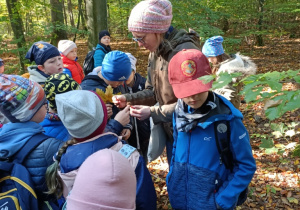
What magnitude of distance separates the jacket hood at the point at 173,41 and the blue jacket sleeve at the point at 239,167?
89 centimetres

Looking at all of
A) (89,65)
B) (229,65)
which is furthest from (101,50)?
(229,65)

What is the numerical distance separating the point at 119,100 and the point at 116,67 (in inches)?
15.5

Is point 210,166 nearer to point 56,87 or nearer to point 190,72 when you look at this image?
point 190,72

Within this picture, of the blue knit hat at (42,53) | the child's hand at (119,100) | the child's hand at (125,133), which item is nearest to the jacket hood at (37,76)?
the blue knit hat at (42,53)

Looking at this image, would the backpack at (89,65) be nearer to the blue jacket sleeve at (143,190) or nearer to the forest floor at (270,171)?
the forest floor at (270,171)

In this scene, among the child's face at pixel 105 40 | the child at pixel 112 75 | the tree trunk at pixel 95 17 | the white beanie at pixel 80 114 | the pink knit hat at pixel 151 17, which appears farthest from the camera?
the tree trunk at pixel 95 17

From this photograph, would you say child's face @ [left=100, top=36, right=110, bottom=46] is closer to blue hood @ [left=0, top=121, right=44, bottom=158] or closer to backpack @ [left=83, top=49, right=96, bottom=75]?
backpack @ [left=83, top=49, right=96, bottom=75]

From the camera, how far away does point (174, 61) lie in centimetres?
182

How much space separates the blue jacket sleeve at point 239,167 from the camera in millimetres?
1709

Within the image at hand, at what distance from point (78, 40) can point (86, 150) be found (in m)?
24.4

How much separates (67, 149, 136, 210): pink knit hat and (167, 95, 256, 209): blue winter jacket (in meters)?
0.82

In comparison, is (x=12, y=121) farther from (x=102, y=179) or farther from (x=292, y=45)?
(x=292, y=45)

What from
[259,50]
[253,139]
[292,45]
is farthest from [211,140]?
[292,45]

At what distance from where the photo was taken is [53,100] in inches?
87.7
